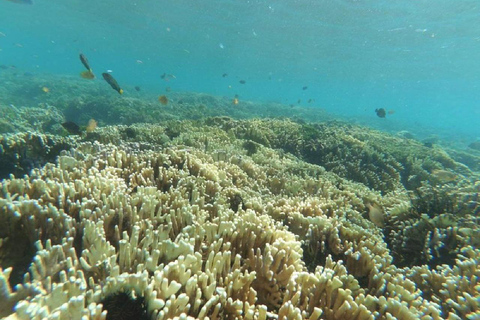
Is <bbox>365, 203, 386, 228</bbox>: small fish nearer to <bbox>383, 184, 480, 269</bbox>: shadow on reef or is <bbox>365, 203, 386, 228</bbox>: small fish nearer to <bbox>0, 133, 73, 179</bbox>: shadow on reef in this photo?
<bbox>383, 184, 480, 269</bbox>: shadow on reef

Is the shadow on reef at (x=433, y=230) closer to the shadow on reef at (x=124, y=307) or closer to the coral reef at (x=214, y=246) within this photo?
the coral reef at (x=214, y=246)

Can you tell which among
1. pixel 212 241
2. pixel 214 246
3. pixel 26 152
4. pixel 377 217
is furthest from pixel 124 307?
pixel 26 152

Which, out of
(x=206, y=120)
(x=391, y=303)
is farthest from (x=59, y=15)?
(x=391, y=303)

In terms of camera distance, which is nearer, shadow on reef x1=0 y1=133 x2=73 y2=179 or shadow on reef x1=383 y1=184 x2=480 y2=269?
shadow on reef x1=383 y1=184 x2=480 y2=269

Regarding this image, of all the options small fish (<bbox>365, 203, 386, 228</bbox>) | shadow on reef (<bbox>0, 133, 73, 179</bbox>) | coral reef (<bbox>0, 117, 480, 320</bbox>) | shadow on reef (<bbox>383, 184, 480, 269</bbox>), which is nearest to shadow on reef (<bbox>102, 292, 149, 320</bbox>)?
coral reef (<bbox>0, 117, 480, 320</bbox>)

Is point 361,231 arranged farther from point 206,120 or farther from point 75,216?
point 206,120

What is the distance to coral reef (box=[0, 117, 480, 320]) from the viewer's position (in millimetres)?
1853

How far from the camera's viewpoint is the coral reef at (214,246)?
185cm

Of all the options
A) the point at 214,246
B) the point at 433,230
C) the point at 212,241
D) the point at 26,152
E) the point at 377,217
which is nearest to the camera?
the point at 214,246

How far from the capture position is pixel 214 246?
8.38 ft

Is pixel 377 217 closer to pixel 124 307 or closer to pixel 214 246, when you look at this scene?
pixel 214 246

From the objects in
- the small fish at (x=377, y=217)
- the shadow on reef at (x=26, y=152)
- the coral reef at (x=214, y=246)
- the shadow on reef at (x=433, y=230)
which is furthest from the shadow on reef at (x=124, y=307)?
the shadow on reef at (x=26, y=152)

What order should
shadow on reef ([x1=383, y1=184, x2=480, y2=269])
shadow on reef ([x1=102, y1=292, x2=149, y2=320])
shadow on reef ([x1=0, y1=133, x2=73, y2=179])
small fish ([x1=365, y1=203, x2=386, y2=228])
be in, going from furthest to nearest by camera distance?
shadow on reef ([x1=0, y1=133, x2=73, y2=179])
small fish ([x1=365, y1=203, x2=386, y2=228])
shadow on reef ([x1=383, y1=184, x2=480, y2=269])
shadow on reef ([x1=102, y1=292, x2=149, y2=320])

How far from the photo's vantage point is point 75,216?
2.91 metres
